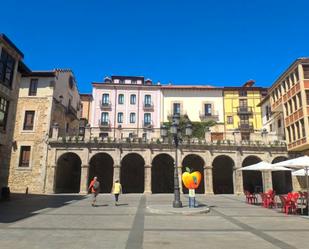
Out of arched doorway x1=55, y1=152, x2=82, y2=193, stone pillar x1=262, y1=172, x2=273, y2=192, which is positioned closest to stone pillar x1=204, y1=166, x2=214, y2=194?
stone pillar x1=262, y1=172, x2=273, y2=192

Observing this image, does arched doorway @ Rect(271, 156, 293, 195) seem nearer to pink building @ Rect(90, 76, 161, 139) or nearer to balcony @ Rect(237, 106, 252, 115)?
balcony @ Rect(237, 106, 252, 115)

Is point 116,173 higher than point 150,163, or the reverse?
point 150,163

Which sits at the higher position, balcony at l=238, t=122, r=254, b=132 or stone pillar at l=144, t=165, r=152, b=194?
balcony at l=238, t=122, r=254, b=132

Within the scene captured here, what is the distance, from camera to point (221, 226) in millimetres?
9938

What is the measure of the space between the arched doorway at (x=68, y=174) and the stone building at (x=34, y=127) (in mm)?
1781

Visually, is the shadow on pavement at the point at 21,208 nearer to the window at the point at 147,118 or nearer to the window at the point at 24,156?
the window at the point at 24,156

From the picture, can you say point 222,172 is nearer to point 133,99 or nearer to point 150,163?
point 150,163

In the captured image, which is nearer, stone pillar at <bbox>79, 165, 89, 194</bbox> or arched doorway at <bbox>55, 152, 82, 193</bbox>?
stone pillar at <bbox>79, 165, 89, 194</bbox>

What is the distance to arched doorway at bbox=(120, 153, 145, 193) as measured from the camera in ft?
110

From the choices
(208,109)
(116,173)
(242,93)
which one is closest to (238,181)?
(116,173)

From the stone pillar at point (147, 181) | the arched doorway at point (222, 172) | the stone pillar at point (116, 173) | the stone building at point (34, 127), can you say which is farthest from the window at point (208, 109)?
the stone building at point (34, 127)

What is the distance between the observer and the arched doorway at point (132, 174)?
110 ft

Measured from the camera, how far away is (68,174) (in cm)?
3241

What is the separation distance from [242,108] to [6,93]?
36463 mm
